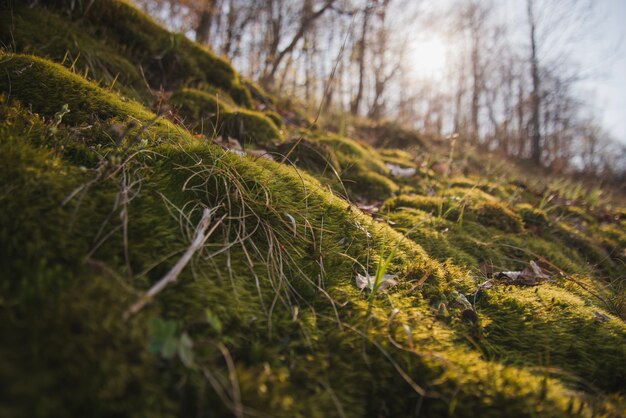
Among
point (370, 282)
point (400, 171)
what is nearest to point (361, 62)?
point (400, 171)

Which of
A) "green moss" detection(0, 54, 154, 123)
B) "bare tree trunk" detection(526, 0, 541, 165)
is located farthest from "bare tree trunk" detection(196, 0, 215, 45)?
"bare tree trunk" detection(526, 0, 541, 165)

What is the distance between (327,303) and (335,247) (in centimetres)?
40

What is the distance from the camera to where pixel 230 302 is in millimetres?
1190

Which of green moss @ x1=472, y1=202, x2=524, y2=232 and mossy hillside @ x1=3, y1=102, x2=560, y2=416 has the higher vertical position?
green moss @ x1=472, y1=202, x2=524, y2=232

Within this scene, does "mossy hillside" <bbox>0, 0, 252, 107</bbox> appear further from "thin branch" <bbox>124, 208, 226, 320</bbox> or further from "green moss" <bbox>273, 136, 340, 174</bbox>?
"thin branch" <bbox>124, 208, 226, 320</bbox>

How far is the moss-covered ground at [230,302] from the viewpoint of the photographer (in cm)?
82

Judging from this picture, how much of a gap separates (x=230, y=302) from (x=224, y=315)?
6 centimetres

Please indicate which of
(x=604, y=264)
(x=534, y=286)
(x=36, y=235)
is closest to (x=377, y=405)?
(x=36, y=235)

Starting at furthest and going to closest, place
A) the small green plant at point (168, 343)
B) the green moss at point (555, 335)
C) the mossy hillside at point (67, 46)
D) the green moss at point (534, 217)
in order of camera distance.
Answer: the green moss at point (534, 217) < the mossy hillside at point (67, 46) < the green moss at point (555, 335) < the small green plant at point (168, 343)

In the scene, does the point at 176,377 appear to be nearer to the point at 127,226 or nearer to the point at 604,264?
the point at 127,226

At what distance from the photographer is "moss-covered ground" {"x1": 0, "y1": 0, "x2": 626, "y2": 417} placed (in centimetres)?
82

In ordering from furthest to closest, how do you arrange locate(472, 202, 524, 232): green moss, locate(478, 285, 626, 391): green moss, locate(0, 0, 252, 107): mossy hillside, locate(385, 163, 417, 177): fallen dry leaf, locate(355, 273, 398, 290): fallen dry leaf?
locate(385, 163, 417, 177): fallen dry leaf, locate(472, 202, 524, 232): green moss, locate(0, 0, 252, 107): mossy hillside, locate(355, 273, 398, 290): fallen dry leaf, locate(478, 285, 626, 391): green moss

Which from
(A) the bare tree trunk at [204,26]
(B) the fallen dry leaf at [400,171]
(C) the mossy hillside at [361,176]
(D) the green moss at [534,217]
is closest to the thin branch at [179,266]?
(C) the mossy hillside at [361,176]

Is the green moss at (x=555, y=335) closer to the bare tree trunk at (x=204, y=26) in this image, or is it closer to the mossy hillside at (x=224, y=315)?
the mossy hillside at (x=224, y=315)
